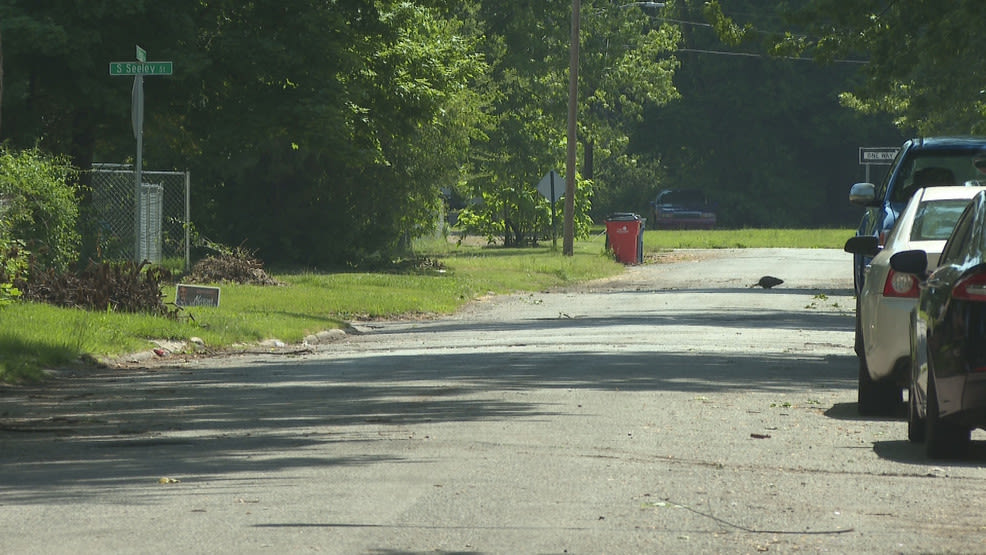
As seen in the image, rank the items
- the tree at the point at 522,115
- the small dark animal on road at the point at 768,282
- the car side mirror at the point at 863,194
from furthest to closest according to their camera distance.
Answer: the tree at the point at 522,115, the small dark animal on road at the point at 768,282, the car side mirror at the point at 863,194

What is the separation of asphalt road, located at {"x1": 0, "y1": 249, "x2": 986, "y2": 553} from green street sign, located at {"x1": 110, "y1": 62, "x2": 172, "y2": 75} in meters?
3.88

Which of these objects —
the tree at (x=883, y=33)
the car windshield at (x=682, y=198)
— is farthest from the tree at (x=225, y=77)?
the car windshield at (x=682, y=198)

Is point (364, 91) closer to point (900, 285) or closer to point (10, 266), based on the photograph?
point (10, 266)

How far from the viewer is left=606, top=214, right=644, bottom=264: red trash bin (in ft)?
155

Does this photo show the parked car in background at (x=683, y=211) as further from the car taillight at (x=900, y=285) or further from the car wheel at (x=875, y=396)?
the car taillight at (x=900, y=285)

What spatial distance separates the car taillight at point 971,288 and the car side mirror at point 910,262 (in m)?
1.60

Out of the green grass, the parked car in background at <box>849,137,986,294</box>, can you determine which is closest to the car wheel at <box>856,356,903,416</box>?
the parked car in background at <box>849,137,986,294</box>

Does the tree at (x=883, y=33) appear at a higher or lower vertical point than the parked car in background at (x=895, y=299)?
higher

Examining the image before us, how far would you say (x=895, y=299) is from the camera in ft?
37.7

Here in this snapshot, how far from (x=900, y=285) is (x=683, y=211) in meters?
68.0

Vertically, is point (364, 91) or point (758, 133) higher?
point (758, 133)

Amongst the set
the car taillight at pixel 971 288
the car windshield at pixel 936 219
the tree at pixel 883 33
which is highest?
the tree at pixel 883 33

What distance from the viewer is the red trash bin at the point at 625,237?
47.1m

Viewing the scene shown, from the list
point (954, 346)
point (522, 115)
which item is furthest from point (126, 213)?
point (522, 115)
